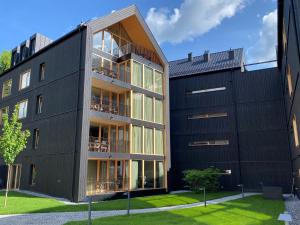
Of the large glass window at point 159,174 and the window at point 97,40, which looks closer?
the window at point 97,40

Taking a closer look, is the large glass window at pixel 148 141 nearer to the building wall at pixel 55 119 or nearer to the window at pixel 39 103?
the building wall at pixel 55 119

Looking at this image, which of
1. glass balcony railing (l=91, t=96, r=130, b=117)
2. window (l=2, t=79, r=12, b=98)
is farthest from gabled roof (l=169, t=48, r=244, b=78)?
window (l=2, t=79, r=12, b=98)

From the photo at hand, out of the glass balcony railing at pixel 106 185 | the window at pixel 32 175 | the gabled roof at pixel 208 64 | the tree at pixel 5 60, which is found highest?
the tree at pixel 5 60

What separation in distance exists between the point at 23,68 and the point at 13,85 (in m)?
2.16

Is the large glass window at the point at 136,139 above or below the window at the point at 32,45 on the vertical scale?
below

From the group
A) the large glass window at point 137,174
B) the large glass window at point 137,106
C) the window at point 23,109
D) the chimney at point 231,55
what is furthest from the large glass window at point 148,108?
the chimney at point 231,55

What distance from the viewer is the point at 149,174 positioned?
790 inches

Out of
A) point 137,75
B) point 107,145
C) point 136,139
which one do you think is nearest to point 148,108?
point 137,75

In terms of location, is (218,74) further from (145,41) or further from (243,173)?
(243,173)

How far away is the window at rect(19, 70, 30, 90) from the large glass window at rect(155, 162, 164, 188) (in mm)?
Answer: 12439

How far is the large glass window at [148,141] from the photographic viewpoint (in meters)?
20.2

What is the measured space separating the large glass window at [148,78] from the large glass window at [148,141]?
3383 millimetres

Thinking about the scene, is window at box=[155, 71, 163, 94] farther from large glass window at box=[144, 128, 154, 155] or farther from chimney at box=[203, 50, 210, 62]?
chimney at box=[203, 50, 210, 62]

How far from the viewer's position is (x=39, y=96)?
20656 millimetres
